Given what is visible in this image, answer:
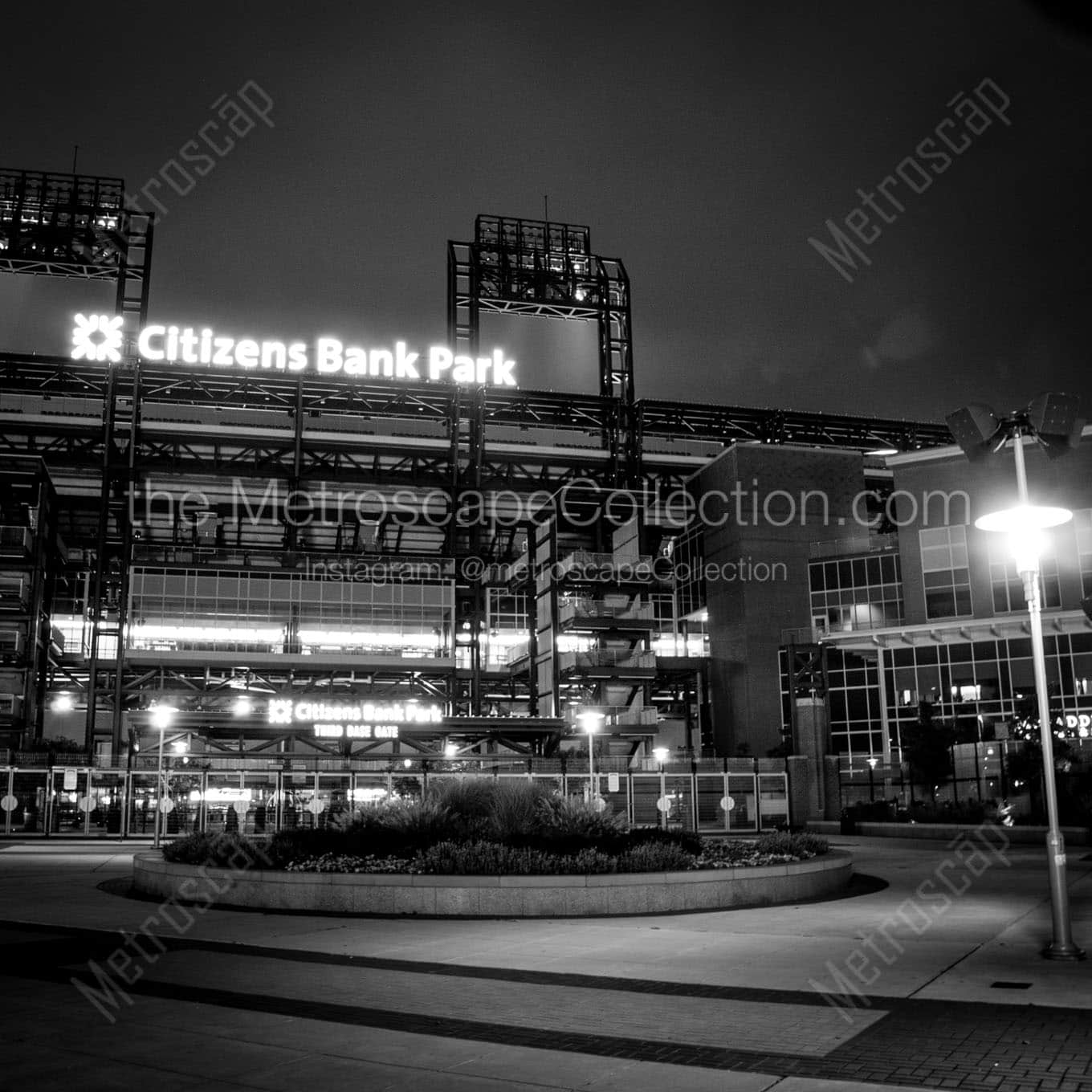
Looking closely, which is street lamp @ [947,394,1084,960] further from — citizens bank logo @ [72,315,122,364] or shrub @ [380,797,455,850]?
citizens bank logo @ [72,315,122,364]

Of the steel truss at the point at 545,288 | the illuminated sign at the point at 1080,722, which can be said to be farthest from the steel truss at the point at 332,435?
the illuminated sign at the point at 1080,722

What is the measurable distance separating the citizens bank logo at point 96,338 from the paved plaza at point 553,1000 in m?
68.8

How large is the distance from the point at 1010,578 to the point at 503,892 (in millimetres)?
54907

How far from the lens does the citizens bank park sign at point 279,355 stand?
3223 inches

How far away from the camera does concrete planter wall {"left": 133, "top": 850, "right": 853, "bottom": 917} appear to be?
19.0 m

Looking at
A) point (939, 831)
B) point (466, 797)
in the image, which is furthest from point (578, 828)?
point (939, 831)

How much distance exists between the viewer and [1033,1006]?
10734mm

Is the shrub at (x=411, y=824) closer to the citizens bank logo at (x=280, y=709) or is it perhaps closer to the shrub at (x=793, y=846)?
the shrub at (x=793, y=846)

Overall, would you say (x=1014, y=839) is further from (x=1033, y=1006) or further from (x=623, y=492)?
(x=623, y=492)

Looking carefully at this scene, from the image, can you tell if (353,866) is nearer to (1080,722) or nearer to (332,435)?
(1080,722)

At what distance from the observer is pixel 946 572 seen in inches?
2721

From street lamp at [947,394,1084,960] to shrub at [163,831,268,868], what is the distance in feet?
45.1

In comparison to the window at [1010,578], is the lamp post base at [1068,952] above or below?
below

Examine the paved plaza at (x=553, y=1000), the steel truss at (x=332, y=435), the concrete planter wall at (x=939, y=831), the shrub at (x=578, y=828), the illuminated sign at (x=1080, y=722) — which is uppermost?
the steel truss at (x=332, y=435)
